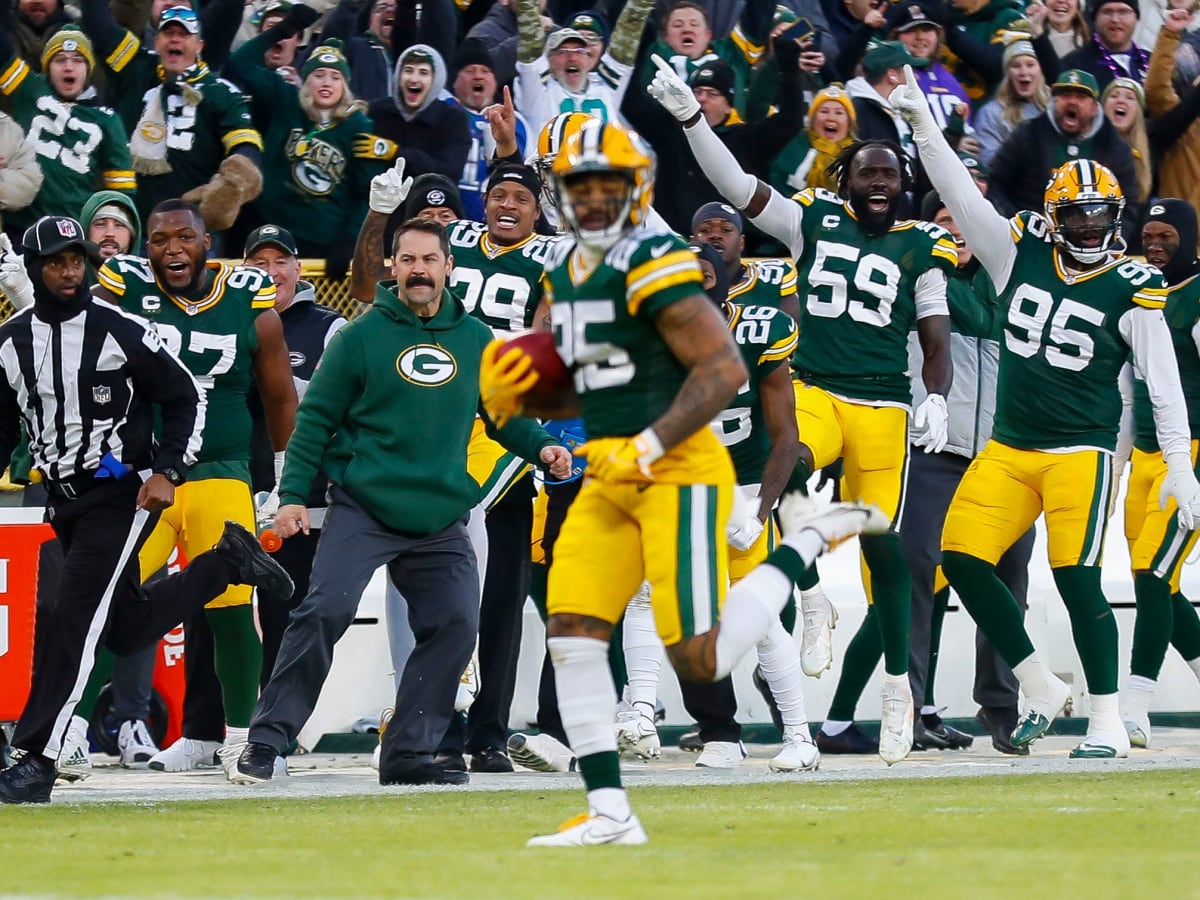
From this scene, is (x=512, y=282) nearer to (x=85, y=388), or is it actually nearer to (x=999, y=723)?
(x=85, y=388)

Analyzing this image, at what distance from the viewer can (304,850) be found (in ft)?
18.1

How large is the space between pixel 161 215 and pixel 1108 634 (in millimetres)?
4038

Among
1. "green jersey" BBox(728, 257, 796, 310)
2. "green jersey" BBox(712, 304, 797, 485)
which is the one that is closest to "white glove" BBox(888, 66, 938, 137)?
"green jersey" BBox(728, 257, 796, 310)

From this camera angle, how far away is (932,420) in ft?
29.7

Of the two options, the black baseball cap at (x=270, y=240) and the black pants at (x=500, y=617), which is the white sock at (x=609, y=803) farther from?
the black baseball cap at (x=270, y=240)

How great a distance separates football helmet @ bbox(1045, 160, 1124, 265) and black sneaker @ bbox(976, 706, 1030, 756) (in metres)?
2.08

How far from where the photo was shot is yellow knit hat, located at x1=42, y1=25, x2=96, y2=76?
10.4 meters

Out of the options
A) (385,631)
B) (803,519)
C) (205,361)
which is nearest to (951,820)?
(803,519)

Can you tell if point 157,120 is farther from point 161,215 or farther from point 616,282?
point 616,282

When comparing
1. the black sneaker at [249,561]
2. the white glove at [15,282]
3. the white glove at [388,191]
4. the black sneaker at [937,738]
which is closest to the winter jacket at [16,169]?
the white glove at [15,282]

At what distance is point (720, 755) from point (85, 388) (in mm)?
2938

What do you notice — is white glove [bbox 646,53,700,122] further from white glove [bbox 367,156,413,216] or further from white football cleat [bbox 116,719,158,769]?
white football cleat [bbox 116,719,158,769]

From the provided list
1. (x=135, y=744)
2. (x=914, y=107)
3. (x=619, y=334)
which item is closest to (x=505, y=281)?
(x=914, y=107)

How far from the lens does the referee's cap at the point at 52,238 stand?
7.16 m
